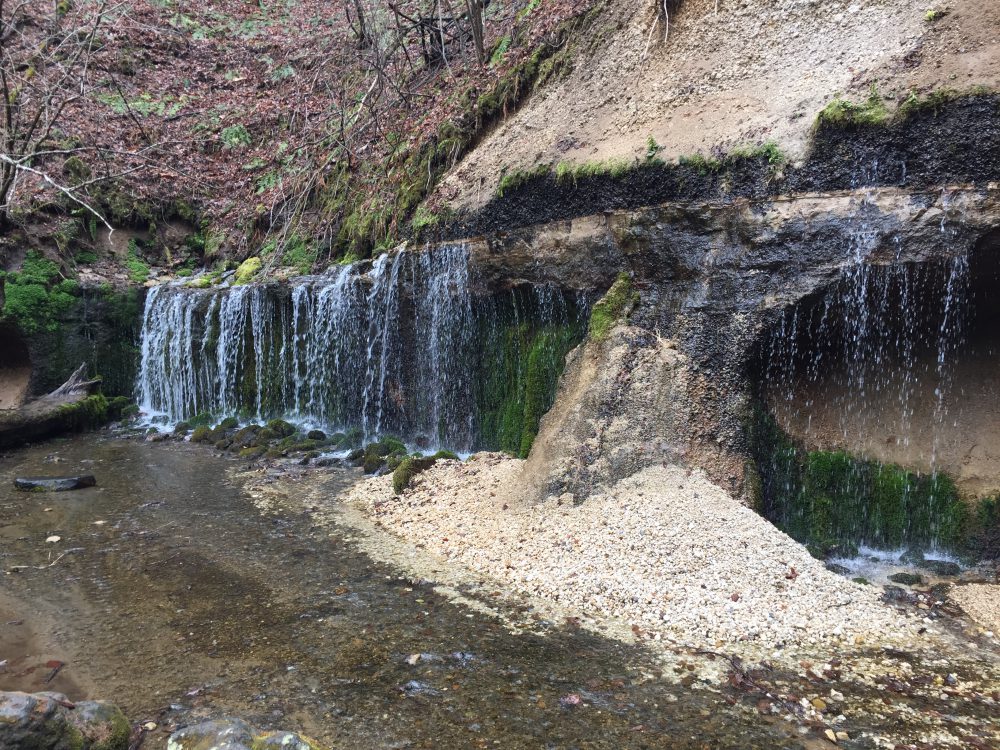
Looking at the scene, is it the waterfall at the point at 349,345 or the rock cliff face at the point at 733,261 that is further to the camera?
the waterfall at the point at 349,345

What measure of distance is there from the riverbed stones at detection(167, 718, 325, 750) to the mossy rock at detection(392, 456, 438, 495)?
177 inches

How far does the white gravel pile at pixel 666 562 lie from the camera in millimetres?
4406

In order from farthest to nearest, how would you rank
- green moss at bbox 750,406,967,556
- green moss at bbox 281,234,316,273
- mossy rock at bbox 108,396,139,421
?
green moss at bbox 281,234,316,273
mossy rock at bbox 108,396,139,421
green moss at bbox 750,406,967,556

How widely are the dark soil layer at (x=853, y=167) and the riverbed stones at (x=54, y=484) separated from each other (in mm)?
7329

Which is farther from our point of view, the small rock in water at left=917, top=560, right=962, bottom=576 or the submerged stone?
the small rock in water at left=917, top=560, right=962, bottom=576

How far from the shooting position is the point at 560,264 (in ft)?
25.6

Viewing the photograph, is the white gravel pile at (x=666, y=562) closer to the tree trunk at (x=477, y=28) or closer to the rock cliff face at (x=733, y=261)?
the rock cliff face at (x=733, y=261)

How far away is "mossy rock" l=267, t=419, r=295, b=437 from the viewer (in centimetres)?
1078

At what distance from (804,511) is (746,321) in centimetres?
197

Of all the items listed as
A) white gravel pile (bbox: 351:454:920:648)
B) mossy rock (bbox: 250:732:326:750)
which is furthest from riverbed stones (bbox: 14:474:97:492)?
mossy rock (bbox: 250:732:326:750)

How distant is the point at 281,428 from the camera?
1086 cm

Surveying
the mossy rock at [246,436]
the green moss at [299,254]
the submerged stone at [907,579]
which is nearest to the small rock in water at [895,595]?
the submerged stone at [907,579]

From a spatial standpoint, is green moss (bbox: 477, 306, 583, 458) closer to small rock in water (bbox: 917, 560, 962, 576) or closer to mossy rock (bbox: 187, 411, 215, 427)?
small rock in water (bbox: 917, 560, 962, 576)

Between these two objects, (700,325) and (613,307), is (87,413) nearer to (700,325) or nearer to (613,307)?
(613,307)
